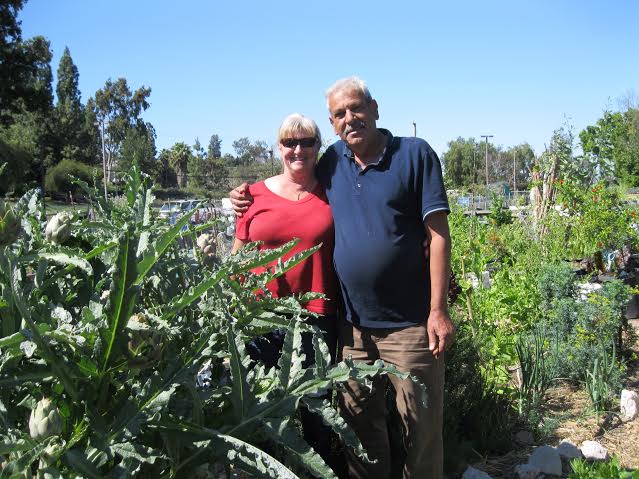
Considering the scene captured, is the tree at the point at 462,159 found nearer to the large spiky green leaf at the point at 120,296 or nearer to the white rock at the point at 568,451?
the white rock at the point at 568,451

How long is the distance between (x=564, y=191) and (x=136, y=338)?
8.15 m

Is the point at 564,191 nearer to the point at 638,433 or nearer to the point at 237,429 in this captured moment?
the point at 638,433

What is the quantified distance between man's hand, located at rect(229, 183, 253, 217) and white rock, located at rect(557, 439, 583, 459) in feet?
6.60

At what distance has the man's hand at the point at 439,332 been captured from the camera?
2.23 metres

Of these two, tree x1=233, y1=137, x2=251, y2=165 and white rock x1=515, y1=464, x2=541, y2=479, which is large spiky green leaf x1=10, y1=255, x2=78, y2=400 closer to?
white rock x1=515, y1=464, x2=541, y2=479

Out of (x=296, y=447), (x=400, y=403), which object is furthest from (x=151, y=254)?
(x=400, y=403)

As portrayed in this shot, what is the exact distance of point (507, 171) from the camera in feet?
180

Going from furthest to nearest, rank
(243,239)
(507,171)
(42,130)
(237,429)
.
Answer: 1. (507,171)
2. (42,130)
3. (243,239)
4. (237,429)

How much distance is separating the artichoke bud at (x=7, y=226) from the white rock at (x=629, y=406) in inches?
138

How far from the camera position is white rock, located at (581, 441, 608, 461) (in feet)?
10.1

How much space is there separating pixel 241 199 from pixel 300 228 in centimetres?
32

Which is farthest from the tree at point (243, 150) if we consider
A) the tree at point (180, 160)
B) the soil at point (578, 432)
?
the soil at point (578, 432)

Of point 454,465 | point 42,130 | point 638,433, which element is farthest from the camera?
point 42,130

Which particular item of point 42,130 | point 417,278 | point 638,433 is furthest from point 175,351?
point 42,130
